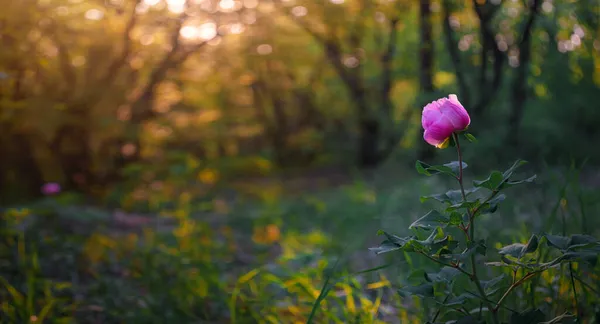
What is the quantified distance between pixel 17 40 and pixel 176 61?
1446mm

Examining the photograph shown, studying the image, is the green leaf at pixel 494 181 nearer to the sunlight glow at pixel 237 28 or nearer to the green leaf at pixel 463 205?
the green leaf at pixel 463 205

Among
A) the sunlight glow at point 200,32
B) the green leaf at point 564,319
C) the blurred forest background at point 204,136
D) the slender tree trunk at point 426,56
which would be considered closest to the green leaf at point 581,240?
the green leaf at point 564,319

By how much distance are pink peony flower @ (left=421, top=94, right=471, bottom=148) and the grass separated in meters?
0.37

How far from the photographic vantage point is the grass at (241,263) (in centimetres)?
170

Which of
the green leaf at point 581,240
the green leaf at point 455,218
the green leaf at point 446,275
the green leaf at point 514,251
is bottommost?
the green leaf at point 446,275

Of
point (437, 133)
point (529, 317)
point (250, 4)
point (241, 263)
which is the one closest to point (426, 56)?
point (250, 4)

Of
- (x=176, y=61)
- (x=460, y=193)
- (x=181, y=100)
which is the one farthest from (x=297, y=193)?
(x=460, y=193)

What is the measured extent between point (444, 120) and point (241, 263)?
192 centimetres

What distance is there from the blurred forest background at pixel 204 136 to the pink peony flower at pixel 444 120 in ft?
1.73

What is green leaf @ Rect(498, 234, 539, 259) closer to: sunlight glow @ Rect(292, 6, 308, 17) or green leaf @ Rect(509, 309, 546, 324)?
green leaf @ Rect(509, 309, 546, 324)

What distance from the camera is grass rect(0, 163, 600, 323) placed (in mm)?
1700

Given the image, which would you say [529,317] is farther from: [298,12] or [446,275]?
[298,12]

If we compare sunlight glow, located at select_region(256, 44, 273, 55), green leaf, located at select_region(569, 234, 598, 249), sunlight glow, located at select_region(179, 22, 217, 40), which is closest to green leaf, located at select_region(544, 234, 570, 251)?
green leaf, located at select_region(569, 234, 598, 249)

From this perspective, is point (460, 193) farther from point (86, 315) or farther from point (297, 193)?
point (297, 193)
